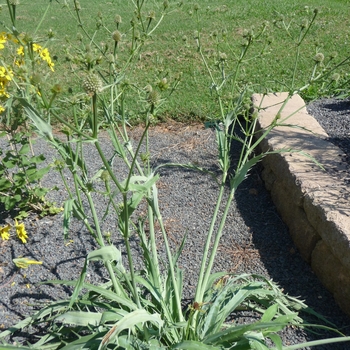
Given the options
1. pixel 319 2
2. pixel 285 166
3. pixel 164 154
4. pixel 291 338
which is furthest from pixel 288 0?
pixel 291 338

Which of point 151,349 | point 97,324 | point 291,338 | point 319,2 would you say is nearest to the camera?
point 151,349

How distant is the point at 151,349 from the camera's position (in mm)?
A: 1691

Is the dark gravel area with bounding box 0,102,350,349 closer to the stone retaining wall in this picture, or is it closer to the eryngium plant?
the stone retaining wall

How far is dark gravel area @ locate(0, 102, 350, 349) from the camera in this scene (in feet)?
8.18

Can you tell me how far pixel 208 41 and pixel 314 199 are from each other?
4.96 m

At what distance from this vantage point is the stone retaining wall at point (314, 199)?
236cm

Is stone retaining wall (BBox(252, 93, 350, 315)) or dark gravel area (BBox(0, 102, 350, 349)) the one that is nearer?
stone retaining wall (BBox(252, 93, 350, 315))

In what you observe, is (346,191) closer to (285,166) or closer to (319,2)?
(285,166)

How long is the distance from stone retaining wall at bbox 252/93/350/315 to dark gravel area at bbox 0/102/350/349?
93mm

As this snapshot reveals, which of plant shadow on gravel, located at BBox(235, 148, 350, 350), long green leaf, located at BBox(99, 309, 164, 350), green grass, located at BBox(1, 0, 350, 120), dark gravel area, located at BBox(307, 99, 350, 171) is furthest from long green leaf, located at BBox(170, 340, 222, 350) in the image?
green grass, located at BBox(1, 0, 350, 120)

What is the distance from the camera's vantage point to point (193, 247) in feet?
9.59

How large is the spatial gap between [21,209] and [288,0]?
790cm

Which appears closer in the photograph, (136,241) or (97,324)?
(97,324)

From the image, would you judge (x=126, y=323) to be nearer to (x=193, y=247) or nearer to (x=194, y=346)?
(x=194, y=346)
